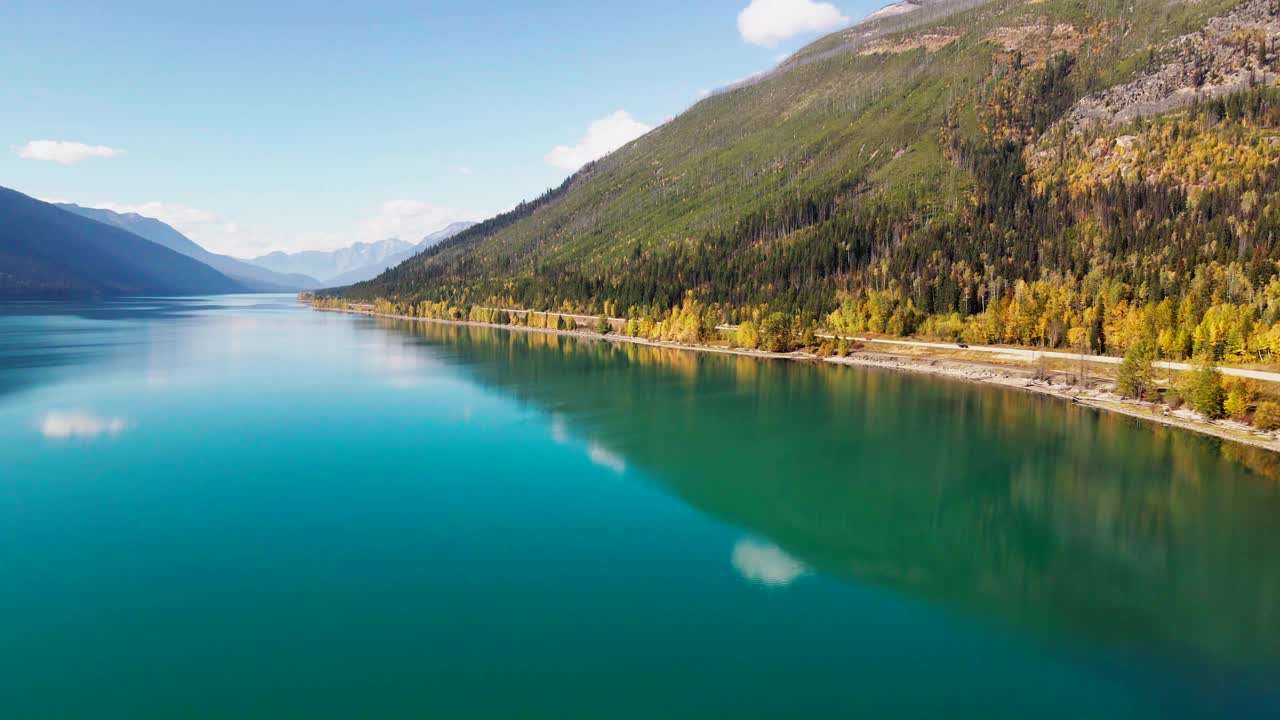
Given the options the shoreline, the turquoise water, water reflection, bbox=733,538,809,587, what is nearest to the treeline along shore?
the shoreline

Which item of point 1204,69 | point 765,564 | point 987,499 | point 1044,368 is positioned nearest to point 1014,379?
point 1044,368

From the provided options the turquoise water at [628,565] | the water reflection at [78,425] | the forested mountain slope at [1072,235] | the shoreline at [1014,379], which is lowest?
the turquoise water at [628,565]

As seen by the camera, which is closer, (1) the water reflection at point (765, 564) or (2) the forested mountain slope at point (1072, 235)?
(1) the water reflection at point (765, 564)

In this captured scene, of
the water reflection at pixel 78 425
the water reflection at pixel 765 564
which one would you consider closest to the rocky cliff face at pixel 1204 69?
the water reflection at pixel 765 564

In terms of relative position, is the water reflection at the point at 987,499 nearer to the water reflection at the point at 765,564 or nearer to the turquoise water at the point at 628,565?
the water reflection at the point at 765,564

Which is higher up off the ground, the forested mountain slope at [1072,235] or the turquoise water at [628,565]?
the forested mountain slope at [1072,235]

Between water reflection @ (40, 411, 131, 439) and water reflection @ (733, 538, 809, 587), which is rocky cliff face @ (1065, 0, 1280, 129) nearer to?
water reflection @ (733, 538, 809, 587)

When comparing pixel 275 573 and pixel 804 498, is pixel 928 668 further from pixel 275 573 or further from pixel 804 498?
pixel 275 573
